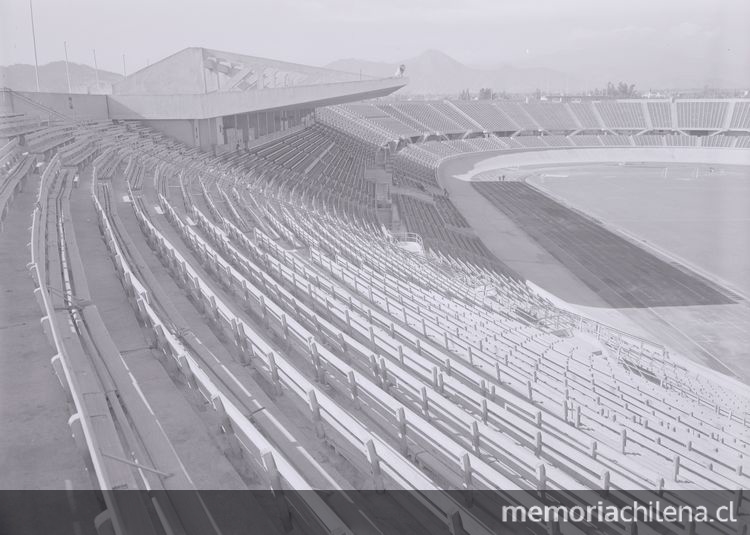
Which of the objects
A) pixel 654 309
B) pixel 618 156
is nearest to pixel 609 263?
pixel 654 309

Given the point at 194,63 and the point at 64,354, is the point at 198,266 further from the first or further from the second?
the point at 194,63

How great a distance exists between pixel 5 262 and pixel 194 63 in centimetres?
1639

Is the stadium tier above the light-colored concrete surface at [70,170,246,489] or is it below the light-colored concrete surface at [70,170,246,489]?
above

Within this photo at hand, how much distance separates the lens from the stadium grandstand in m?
3.14

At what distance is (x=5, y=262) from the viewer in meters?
5.93

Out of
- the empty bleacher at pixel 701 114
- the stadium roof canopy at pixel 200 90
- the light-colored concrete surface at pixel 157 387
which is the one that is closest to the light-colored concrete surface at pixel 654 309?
the stadium roof canopy at pixel 200 90

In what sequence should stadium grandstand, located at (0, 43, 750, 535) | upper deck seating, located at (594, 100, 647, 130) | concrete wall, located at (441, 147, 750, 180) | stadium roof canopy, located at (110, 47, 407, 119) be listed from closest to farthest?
stadium grandstand, located at (0, 43, 750, 535) → stadium roof canopy, located at (110, 47, 407, 119) → concrete wall, located at (441, 147, 750, 180) → upper deck seating, located at (594, 100, 647, 130)

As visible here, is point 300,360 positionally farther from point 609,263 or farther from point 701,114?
point 701,114

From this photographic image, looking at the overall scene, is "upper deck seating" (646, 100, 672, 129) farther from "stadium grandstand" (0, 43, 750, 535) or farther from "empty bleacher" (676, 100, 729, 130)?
"stadium grandstand" (0, 43, 750, 535)

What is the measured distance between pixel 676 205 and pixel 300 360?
2913 cm

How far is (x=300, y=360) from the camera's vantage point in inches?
202

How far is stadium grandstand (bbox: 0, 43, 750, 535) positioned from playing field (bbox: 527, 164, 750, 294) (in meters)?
2.47

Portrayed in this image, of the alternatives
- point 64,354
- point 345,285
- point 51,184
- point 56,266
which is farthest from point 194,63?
point 64,354

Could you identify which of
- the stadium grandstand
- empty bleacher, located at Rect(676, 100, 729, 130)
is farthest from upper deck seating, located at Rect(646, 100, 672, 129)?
the stadium grandstand
